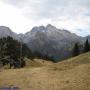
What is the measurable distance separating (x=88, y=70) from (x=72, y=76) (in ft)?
10.1

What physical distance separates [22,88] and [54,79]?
5391 millimetres

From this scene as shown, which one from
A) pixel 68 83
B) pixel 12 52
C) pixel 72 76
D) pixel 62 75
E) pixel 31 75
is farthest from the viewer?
pixel 12 52

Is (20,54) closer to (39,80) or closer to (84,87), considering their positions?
(39,80)

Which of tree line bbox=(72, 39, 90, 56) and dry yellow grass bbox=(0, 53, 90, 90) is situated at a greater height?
tree line bbox=(72, 39, 90, 56)

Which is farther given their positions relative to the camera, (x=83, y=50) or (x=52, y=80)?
(x=83, y=50)

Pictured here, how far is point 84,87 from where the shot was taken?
27.6m

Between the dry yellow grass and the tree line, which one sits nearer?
the dry yellow grass

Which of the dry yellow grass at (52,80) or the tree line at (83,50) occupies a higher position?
the tree line at (83,50)

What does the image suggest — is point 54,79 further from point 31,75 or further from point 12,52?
point 12,52

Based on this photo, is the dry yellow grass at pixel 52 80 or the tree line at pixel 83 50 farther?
the tree line at pixel 83 50

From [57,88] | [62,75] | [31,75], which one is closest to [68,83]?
[57,88]

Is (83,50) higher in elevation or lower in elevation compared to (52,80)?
higher

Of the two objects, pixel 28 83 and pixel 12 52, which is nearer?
pixel 28 83

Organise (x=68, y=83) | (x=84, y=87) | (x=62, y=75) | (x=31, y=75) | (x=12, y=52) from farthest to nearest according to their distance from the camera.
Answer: (x=12, y=52) → (x=31, y=75) → (x=62, y=75) → (x=68, y=83) → (x=84, y=87)
